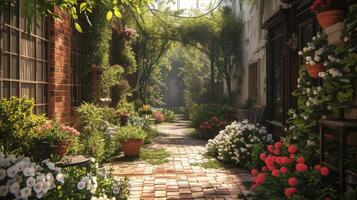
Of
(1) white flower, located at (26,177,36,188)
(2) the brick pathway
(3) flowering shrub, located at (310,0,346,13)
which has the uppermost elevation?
(3) flowering shrub, located at (310,0,346,13)

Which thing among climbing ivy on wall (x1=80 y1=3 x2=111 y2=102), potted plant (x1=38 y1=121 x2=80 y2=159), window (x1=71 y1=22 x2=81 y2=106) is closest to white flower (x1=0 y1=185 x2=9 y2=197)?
potted plant (x1=38 y1=121 x2=80 y2=159)

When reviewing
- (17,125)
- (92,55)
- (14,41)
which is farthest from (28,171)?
(92,55)

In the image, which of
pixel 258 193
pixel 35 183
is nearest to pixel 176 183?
pixel 258 193

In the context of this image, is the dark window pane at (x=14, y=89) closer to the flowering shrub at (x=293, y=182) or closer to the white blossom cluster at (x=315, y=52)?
the flowering shrub at (x=293, y=182)

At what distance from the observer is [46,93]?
5926mm

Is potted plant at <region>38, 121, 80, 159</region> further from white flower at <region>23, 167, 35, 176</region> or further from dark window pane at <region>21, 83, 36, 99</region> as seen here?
white flower at <region>23, 167, 35, 176</region>

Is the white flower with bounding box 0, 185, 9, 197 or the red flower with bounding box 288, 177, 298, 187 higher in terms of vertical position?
the white flower with bounding box 0, 185, 9, 197

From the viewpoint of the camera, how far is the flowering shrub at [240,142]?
270 inches

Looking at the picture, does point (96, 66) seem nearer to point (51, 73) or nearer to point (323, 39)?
point (51, 73)

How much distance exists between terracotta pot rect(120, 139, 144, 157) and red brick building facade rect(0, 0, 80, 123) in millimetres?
1277

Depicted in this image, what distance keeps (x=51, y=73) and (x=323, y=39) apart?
406 cm

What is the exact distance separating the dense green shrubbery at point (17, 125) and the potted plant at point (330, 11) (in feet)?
10.8

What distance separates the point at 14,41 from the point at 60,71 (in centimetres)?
159

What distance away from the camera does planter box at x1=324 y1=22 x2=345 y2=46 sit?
12.0ft
